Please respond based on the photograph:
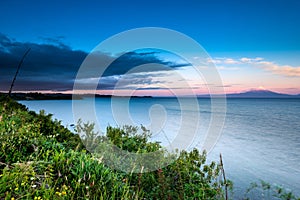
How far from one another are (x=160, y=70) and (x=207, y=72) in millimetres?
2079

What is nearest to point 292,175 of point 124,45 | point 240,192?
point 240,192

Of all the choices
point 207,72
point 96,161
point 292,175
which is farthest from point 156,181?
point 292,175

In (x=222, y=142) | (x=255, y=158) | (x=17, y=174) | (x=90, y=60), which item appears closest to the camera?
(x=17, y=174)

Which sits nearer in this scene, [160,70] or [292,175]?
[160,70]

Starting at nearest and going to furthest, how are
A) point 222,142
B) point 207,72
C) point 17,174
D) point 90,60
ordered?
point 17,174
point 207,72
point 90,60
point 222,142

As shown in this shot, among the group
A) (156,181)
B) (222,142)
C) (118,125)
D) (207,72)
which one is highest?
(207,72)

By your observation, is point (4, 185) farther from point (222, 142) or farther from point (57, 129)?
point (222, 142)

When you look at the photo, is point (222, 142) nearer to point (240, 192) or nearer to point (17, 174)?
point (240, 192)

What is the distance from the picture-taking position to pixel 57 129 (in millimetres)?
8586

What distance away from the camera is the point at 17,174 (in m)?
3.71

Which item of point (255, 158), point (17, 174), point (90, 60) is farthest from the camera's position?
point (255, 158)

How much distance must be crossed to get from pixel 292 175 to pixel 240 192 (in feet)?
14.6

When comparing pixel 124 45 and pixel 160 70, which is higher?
pixel 124 45

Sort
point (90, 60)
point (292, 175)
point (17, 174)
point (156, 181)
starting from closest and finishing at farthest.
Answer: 1. point (17, 174)
2. point (156, 181)
3. point (90, 60)
4. point (292, 175)
